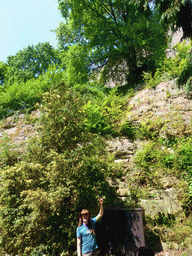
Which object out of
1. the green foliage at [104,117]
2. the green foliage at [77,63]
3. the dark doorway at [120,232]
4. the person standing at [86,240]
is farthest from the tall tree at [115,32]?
the person standing at [86,240]

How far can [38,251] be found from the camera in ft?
12.8

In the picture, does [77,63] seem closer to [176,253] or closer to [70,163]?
[70,163]

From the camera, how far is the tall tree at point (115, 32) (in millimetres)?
10844

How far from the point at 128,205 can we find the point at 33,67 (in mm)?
19738

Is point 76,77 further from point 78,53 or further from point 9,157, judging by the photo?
point 9,157

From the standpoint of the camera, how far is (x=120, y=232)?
443 centimetres

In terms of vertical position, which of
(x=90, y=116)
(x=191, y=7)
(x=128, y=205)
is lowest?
(x=128, y=205)

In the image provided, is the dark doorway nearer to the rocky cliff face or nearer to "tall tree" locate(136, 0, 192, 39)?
the rocky cliff face

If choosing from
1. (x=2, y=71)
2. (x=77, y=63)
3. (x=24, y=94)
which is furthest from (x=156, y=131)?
(x=2, y=71)

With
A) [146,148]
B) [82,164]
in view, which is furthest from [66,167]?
[146,148]

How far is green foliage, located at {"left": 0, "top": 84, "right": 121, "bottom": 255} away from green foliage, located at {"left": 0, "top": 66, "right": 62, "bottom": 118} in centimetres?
547

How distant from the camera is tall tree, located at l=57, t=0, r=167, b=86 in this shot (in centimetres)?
1084

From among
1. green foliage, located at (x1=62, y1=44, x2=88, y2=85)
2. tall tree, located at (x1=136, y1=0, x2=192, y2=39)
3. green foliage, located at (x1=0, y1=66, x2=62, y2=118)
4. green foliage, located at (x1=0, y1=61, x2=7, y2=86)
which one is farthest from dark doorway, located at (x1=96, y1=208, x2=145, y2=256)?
green foliage, located at (x1=0, y1=61, x2=7, y2=86)

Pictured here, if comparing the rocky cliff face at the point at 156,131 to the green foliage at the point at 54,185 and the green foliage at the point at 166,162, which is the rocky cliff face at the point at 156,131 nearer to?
the green foliage at the point at 166,162
